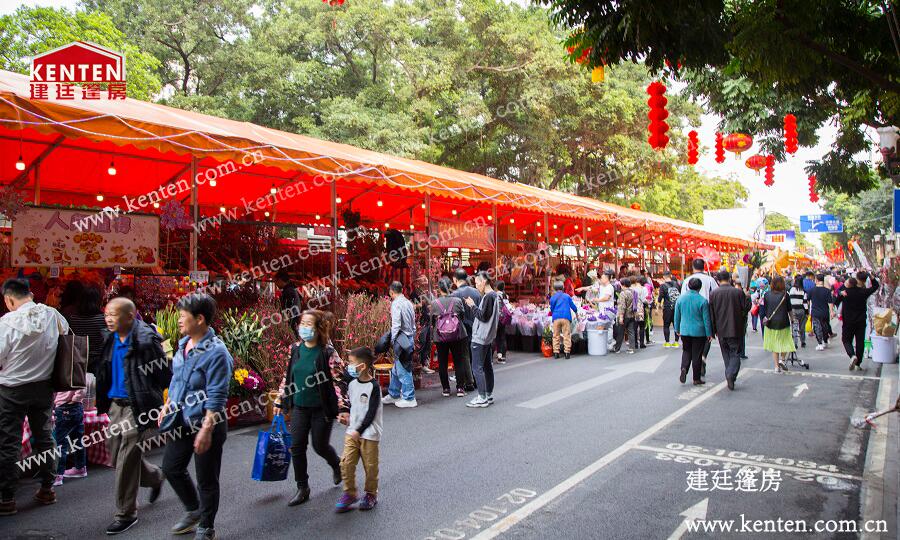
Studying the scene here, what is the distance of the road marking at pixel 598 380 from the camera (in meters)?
8.21

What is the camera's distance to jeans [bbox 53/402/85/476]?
5.22 m

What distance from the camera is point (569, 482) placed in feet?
16.5

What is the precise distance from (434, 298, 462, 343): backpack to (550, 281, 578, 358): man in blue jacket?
14.8ft

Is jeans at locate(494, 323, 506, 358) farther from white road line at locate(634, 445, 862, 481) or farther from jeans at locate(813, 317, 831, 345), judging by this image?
jeans at locate(813, 317, 831, 345)

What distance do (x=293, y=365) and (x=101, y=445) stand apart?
2.48 meters

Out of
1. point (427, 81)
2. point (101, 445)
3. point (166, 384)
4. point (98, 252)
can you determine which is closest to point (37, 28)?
point (427, 81)

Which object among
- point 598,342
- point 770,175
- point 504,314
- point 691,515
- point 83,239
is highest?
point 770,175

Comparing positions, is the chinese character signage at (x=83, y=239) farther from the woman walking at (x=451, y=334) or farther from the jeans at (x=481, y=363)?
the jeans at (x=481, y=363)

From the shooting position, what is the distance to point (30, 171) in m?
9.43

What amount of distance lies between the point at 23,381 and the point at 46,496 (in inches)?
38.4

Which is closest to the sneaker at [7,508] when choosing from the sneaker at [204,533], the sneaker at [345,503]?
the sneaker at [204,533]

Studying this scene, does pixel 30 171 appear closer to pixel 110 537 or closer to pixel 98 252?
pixel 98 252

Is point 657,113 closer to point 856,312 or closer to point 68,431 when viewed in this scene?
point 856,312

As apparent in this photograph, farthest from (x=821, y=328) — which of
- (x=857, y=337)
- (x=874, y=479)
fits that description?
(x=874, y=479)
